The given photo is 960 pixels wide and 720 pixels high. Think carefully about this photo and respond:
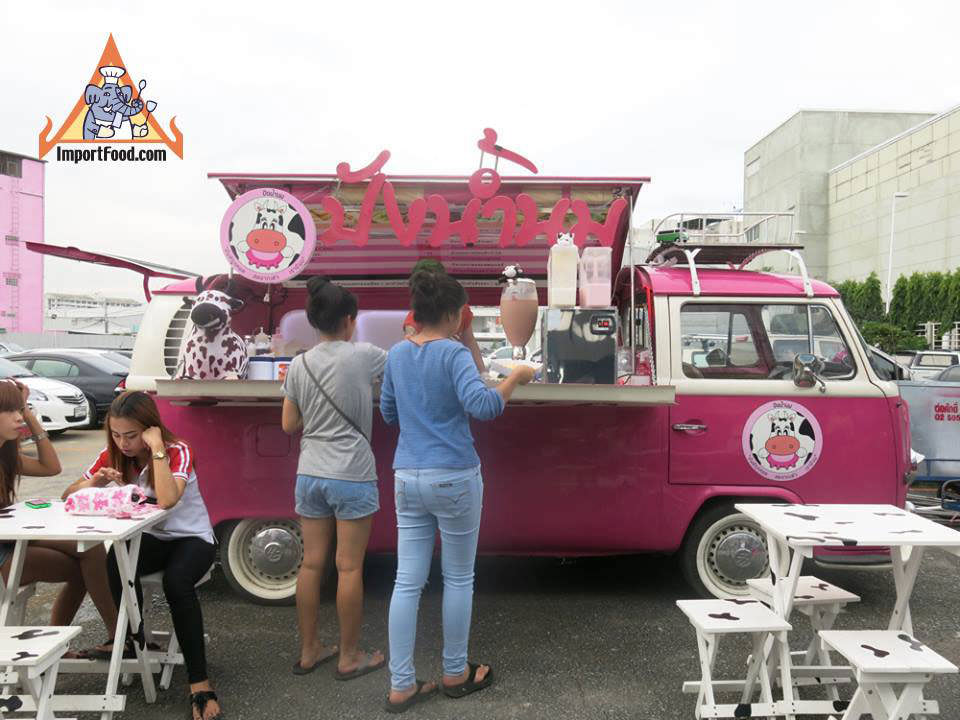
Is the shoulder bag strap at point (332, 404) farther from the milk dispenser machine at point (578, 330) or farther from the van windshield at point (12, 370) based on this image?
the van windshield at point (12, 370)

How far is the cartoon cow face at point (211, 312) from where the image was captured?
4043 mm

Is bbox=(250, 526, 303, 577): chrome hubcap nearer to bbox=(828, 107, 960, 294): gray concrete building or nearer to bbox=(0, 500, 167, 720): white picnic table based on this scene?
bbox=(0, 500, 167, 720): white picnic table

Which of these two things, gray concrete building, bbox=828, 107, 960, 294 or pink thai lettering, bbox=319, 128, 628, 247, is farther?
gray concrete building, bbox=828, 107, 960, 294

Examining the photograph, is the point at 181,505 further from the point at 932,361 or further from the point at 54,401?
the point at 932,361

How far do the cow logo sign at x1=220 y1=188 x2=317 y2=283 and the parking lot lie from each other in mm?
2027

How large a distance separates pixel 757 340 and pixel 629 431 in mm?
999

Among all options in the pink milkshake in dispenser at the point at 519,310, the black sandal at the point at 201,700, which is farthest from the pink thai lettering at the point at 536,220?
the black sandal at the point at 201,700

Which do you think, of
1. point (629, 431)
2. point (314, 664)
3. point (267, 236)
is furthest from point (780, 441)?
point (267, 236)

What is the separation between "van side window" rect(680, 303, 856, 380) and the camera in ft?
14.2

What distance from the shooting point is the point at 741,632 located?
2.99 metres

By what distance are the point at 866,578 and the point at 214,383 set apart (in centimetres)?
452

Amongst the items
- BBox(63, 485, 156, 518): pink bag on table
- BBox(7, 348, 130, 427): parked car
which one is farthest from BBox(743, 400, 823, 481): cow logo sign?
BBox(7, 348, 130, 427): parked car

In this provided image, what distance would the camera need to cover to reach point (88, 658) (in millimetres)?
3430

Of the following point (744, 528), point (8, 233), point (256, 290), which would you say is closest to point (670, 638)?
point (744, 528)
